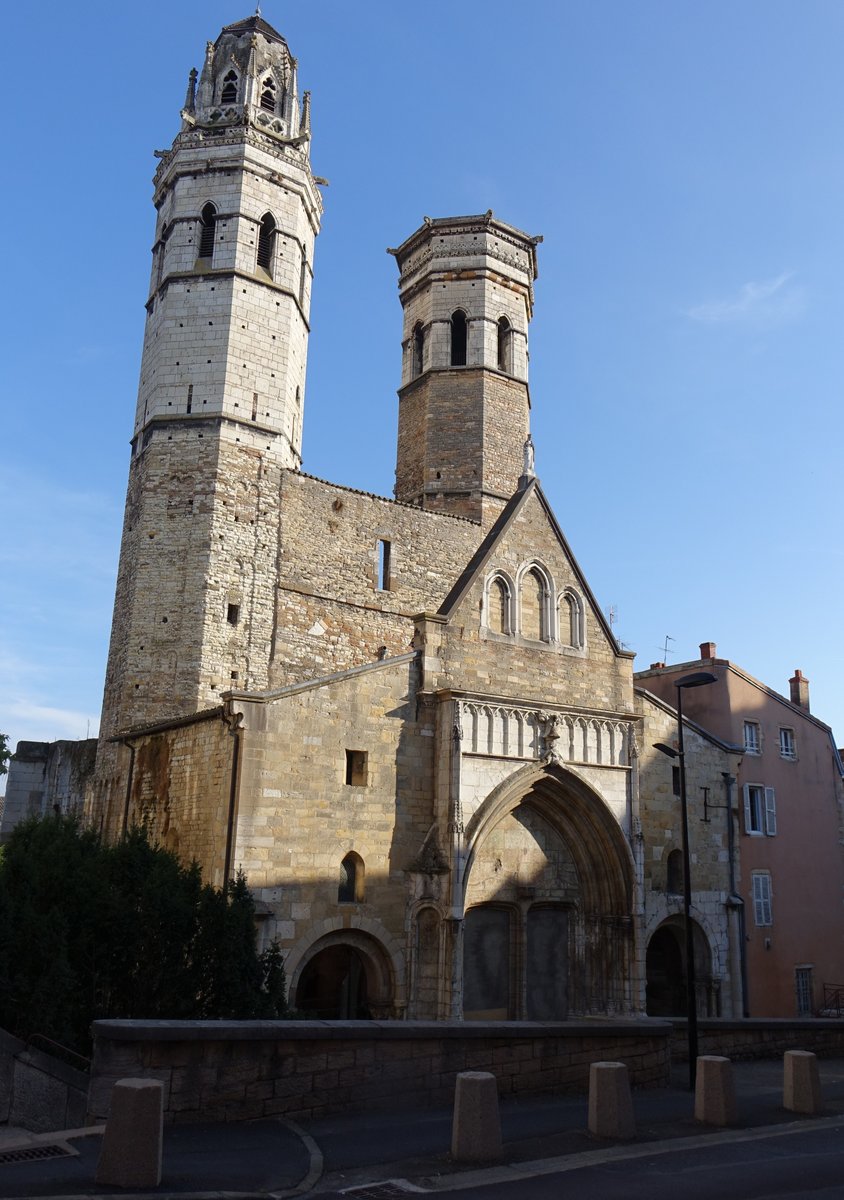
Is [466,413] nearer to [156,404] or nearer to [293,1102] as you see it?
[156,404]

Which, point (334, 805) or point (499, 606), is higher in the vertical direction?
point (499, 606)

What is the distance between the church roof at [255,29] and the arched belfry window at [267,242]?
23.3ft

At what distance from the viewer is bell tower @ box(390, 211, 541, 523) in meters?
32.2

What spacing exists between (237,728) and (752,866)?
1397cm

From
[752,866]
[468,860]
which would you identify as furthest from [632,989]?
[752,866]

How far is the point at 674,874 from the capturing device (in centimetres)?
2152

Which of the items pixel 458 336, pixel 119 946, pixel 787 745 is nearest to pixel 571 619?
pixel 787 745

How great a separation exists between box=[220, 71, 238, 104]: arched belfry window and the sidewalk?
28.1 meters

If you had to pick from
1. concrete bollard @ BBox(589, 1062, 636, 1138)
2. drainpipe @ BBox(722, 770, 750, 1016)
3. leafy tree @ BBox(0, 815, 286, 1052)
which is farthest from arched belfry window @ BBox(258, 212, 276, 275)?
concrete bollard @ BBox(589, 1062, 636, 1138)

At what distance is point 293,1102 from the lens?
8562 millimetres

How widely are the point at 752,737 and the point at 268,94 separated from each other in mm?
22818

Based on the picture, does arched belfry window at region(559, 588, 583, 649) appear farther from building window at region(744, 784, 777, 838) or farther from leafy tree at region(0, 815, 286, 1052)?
leafy tree at region(0, 815, 286, 1052)

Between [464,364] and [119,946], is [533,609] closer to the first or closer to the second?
[119,946]

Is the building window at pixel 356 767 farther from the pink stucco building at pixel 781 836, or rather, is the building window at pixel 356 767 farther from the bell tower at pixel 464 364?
the bell tower at pixel 464 364
